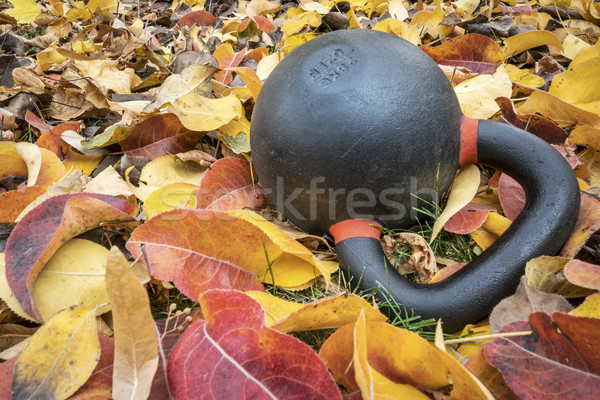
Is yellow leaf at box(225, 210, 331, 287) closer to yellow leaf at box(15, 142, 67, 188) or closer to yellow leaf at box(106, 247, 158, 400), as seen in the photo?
yellow leaf at box(106, 247, 158, 400)

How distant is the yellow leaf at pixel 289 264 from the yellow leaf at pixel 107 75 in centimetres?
101

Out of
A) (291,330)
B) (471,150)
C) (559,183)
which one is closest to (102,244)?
(291,330)

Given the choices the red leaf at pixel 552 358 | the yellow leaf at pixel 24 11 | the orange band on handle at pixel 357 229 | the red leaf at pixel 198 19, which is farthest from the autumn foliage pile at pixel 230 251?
the yellow leaf at pixel 24 11

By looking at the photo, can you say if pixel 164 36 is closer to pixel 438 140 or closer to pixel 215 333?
pixel 438 140

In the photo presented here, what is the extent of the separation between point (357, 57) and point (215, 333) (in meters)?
0.69

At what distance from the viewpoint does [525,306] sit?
87 centimetres

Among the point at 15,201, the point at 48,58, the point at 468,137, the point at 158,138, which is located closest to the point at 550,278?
the point at 468,137

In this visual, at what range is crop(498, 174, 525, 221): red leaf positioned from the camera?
1179mm

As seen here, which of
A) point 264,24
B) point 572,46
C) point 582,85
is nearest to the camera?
point 582,85

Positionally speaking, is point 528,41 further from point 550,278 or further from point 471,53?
point 550,278

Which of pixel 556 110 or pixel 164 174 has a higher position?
pixel 556 110

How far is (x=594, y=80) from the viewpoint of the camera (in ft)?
4.63

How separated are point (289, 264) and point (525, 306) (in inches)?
20.5

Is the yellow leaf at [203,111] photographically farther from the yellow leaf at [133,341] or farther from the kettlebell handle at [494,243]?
the yellow leaf at [133,341]
